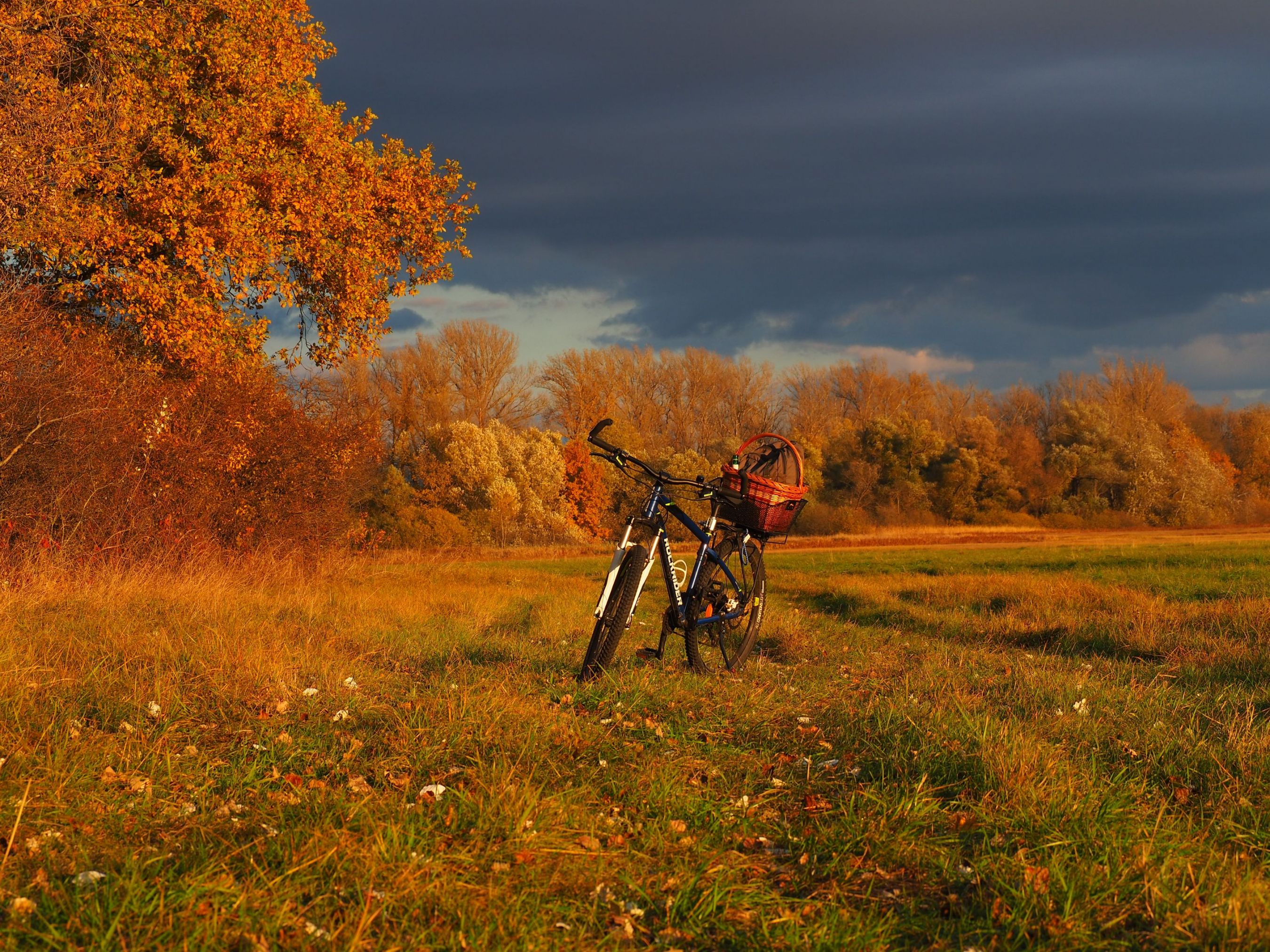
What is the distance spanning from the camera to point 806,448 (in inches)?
2277

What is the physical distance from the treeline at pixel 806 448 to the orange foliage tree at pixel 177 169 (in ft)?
99.8

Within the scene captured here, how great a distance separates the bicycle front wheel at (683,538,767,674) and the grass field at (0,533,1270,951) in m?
0.24

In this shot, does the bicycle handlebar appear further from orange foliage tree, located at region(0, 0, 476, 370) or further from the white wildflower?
orange foliage tree, located at region(0, 0, 476, 370)

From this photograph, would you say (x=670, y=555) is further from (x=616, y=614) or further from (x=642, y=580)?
(x=616, y=614)

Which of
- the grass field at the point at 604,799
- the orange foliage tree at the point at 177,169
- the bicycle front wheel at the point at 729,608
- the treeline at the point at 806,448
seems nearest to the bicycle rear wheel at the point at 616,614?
the grass field at the point at 604,799

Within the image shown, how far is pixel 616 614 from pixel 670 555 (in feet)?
2.32

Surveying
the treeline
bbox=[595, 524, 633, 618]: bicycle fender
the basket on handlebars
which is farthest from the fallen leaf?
the treeline

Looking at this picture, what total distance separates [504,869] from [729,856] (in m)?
0.85

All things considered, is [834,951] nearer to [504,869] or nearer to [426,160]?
[504,869]

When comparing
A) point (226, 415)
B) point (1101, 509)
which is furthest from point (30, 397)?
point (1101, 509)

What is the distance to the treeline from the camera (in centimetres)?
5094

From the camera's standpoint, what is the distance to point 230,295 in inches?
645

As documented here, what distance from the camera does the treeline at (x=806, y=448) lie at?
50.9 metres

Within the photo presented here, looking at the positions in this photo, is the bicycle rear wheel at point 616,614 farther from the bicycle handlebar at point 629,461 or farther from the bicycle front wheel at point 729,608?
the bicycle front wheel at point 729,608
